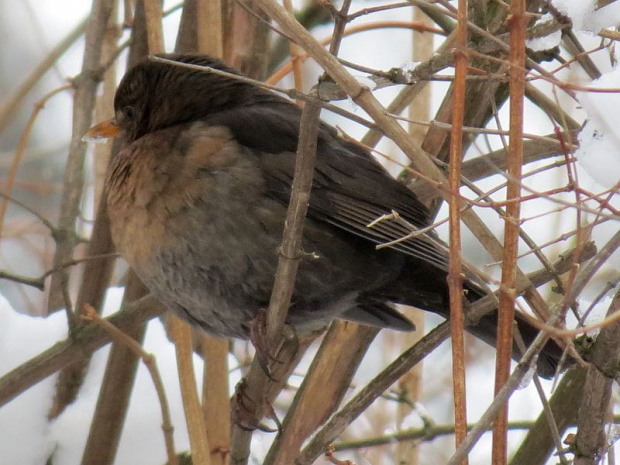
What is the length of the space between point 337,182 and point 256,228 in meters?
0.33

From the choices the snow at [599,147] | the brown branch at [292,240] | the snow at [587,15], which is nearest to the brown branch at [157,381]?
the brown branch at [292,240]

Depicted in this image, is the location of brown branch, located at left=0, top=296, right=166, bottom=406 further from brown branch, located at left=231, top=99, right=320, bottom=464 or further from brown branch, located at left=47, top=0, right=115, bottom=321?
brown branch, located at left=231, top=99, right=320, bottom=464

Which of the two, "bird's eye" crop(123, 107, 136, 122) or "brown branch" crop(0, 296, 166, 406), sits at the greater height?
"bird's eye" crop(123, 107, 136, 122)

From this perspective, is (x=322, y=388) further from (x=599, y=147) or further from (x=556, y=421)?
(x=599, y=147)

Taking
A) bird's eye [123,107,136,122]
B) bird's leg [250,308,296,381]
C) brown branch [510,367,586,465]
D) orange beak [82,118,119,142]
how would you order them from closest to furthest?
bird's leg [250,308,296,381] < brown branch [510,367,586,465] < orange beak [82,118,119,142] < bird's eye [123,107,136,122]

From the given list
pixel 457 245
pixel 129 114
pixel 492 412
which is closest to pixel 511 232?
pixel 457 245

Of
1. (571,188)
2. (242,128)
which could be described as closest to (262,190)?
(242,128)

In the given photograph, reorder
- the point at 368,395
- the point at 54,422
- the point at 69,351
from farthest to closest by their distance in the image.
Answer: the point at 54,422
the point at 69,351
the point at 368,395

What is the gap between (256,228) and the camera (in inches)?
111

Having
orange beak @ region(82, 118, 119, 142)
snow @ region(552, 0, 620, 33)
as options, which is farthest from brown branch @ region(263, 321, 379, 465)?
snow @ region(552, 0, 620, 33)

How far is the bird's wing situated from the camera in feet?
9.37

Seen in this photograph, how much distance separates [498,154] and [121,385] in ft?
4.48

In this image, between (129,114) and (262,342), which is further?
(129,114)

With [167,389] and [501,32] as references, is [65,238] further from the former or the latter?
[501,32]
